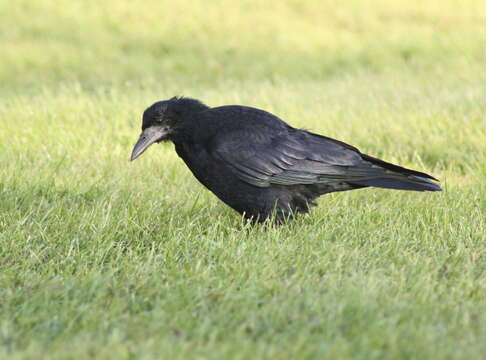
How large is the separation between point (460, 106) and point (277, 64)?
16.6 feet

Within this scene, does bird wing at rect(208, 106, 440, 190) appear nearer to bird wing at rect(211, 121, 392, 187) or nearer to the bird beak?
bird wing at rect(211, 121, 392, 187)

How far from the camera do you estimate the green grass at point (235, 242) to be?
2.96 meters

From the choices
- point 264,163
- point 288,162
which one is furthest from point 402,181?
point 264,163

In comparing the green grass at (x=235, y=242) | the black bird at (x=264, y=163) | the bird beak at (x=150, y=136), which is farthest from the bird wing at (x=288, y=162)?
the bird beak at (x=150, y=136)

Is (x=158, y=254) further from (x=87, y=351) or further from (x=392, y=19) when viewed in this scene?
(x=392, y=19)

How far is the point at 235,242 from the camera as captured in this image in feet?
13.6

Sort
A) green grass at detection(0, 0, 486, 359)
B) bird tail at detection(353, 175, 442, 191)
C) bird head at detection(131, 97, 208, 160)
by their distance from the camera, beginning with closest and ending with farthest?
1. green grass at detection(0, 0, 486, 359)
2. bird tail at detection(353, 175, 442, 191)
3. bird head at detection(131, 97, 208, 160)

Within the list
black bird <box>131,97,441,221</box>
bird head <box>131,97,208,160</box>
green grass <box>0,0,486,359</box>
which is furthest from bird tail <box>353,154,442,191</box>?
bird head <box>131,97,208,160</box>

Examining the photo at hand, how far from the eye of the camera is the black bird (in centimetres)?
456

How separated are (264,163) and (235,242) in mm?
660

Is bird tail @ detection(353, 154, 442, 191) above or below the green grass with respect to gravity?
Answer: above

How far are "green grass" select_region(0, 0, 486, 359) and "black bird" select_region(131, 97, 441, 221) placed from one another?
214 mm

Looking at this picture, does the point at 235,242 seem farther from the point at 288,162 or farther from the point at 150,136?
the point at 150,136

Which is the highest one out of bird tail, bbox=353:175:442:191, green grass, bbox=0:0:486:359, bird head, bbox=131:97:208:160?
bird head, bbox=131:97:208:160
